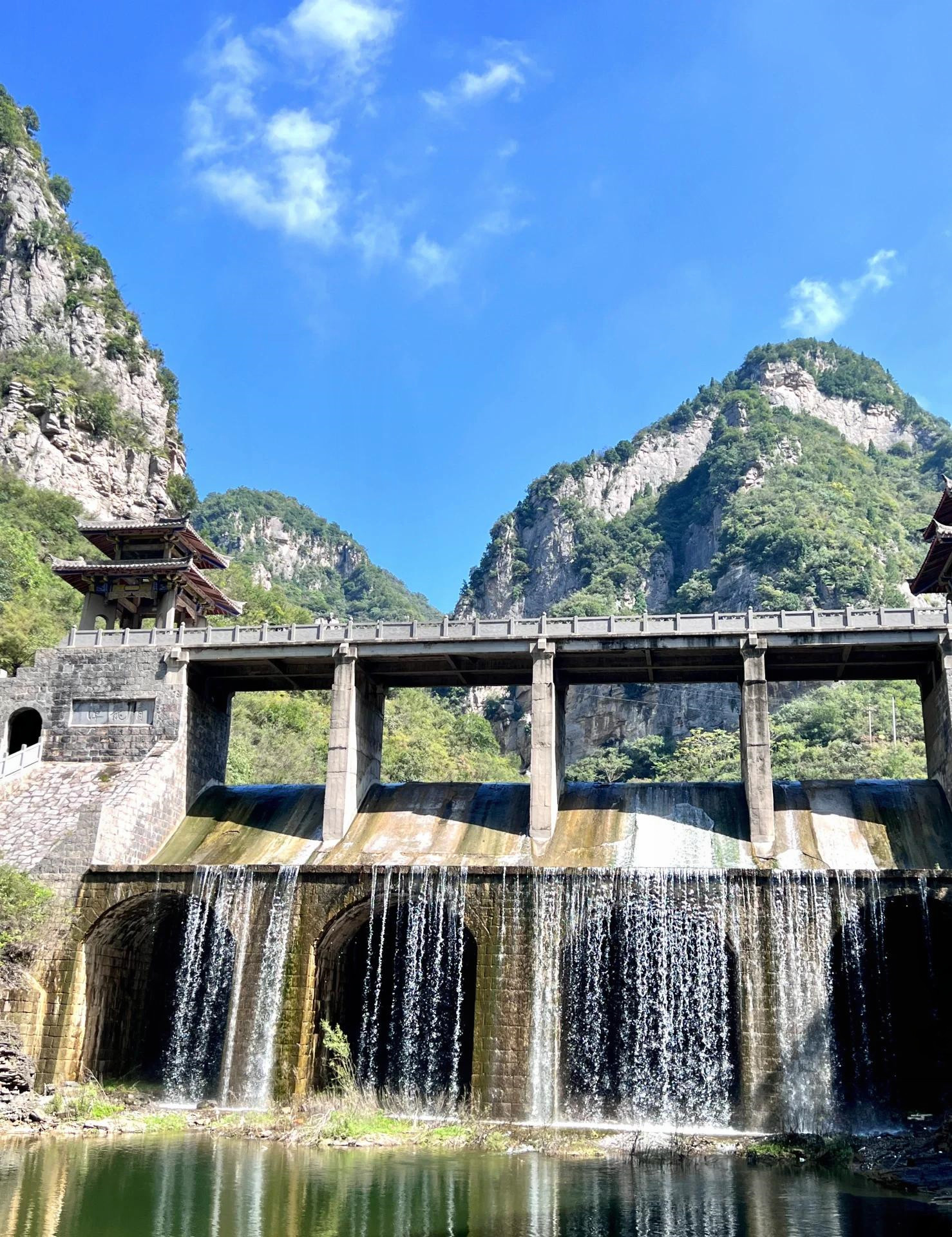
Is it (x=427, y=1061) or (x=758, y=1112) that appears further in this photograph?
(x=427, y=1061)

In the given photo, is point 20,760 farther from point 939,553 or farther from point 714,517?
point 714,517

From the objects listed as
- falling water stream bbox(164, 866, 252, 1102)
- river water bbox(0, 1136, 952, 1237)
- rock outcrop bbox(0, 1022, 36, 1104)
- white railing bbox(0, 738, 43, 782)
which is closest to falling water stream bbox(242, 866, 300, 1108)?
falling water stream bbox(164, 866, 252, 1102)

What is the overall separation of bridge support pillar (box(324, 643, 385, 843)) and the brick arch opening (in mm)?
6443

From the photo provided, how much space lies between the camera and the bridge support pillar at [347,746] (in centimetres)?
4078

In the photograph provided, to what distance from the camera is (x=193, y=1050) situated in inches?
1447

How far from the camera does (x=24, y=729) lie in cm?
4612

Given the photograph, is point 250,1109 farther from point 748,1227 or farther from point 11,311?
point 11,311

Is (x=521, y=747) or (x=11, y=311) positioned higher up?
(x=11, y=311)

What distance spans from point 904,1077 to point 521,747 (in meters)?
84.1

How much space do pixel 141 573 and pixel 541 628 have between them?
18.2 m

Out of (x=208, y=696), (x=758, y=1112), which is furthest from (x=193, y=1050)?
(x=758, y=1112)

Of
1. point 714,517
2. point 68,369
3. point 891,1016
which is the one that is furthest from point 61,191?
point 891,1016

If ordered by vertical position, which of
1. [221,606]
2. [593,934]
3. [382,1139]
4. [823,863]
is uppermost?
[221,606]

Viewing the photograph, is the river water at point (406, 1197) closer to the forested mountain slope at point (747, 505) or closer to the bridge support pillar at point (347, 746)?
the bridge support pillar at point (347, 746)
